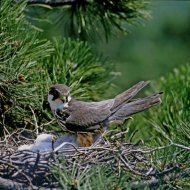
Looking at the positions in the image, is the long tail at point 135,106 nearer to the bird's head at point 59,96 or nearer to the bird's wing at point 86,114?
the bird's wing at point 86,114

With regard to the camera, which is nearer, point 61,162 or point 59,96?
point 61,162

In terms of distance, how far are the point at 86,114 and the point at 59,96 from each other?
16 centimetres

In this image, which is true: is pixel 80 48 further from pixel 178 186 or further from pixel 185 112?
pixel 178 186

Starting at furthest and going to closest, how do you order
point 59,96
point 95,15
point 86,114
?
point 95,15
point 86,114
point 59,96

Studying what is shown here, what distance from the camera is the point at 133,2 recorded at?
354 cm

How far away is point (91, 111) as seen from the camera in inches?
123

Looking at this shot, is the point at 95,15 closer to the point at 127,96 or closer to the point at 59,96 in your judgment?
the point at 127,96

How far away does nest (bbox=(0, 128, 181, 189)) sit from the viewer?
8.30 ft

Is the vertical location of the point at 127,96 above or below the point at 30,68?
below

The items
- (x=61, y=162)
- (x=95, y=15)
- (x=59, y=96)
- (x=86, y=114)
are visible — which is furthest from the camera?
(x=95, y=15)

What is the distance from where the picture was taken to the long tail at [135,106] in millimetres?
3121

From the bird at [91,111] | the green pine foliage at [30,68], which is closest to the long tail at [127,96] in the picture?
the bird at [91,111]

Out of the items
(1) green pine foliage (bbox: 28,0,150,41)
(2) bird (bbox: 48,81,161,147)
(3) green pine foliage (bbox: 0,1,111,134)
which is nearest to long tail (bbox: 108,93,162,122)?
(2) bird (bbox: 48,81,161,147)

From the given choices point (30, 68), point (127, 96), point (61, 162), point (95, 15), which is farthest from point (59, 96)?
point (95, 15)
